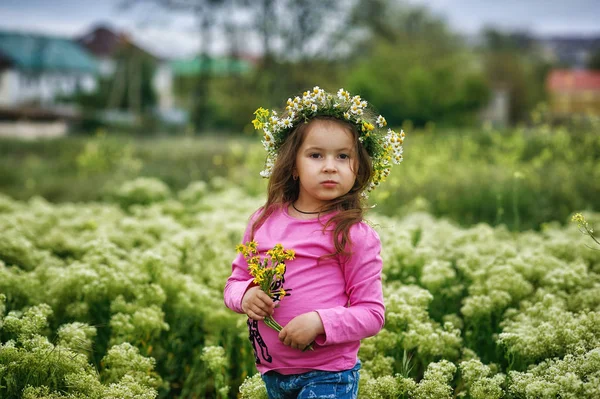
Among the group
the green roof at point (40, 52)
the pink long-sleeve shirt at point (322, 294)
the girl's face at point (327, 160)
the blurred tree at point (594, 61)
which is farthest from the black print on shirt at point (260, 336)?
the blurred tree at point (594, 61)

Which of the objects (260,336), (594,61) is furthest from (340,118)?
(594,61)

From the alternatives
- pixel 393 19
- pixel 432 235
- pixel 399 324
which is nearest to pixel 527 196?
pixel 432 235

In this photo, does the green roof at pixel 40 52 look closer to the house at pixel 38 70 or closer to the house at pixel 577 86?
the house at pixel 38 70

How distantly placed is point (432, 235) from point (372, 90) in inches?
747

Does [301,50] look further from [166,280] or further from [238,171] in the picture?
[166,280]

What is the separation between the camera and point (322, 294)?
2590 mm

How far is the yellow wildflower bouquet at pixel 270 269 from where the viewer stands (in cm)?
242

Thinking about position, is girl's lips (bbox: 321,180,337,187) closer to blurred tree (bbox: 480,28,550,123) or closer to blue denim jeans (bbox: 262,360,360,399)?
blue denim jeans (bbox: 262,360,360,399)

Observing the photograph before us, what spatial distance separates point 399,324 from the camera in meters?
3.35

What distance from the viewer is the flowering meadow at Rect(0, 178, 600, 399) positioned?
9.23ft

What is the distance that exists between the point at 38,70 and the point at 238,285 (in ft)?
96.0

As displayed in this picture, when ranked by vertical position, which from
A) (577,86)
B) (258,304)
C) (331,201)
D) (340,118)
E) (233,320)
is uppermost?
(577,86)

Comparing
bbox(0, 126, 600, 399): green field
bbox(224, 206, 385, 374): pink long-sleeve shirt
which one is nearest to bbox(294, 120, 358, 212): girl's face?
bbox(224, 206, 385, 374): pink long-sleeve shirt

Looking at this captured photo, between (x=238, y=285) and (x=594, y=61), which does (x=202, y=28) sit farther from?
(x=594, y=61)
